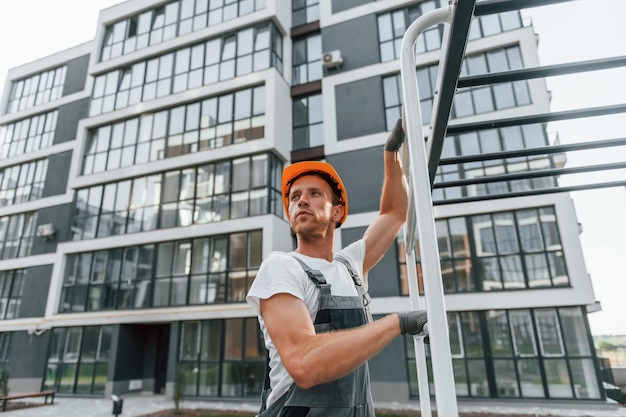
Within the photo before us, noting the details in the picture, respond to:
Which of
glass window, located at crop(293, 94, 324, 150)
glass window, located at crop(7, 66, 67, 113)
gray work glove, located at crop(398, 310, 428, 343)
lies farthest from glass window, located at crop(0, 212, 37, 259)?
gray work glove, located at crop(398, 310, 428, 343)

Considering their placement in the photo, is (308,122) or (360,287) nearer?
(360,287)

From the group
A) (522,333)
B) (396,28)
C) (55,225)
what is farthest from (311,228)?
(55,225)

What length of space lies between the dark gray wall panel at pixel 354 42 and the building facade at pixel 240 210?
79mm

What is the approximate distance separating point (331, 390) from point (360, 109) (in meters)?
14.8

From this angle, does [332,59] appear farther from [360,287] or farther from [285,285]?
[285,285]

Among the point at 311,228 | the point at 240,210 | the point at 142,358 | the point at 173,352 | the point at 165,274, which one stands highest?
the point at 240,210

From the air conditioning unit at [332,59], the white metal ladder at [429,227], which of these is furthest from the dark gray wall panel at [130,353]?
the white metal ladder at [429,227]

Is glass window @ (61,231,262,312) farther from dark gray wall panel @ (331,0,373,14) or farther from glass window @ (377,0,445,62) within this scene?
dark gray wall panel @ (331,0,373,14)

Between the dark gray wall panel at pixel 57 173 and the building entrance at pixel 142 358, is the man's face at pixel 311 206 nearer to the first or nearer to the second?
the building entrance at pixel 142 358

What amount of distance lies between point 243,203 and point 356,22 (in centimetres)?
956

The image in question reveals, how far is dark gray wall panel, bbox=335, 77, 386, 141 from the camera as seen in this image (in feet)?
49.4

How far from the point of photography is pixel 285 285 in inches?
57.9

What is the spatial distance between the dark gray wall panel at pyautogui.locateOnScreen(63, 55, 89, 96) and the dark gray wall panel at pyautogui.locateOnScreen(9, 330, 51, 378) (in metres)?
13.5

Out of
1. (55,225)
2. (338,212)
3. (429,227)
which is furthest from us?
(55,225)
